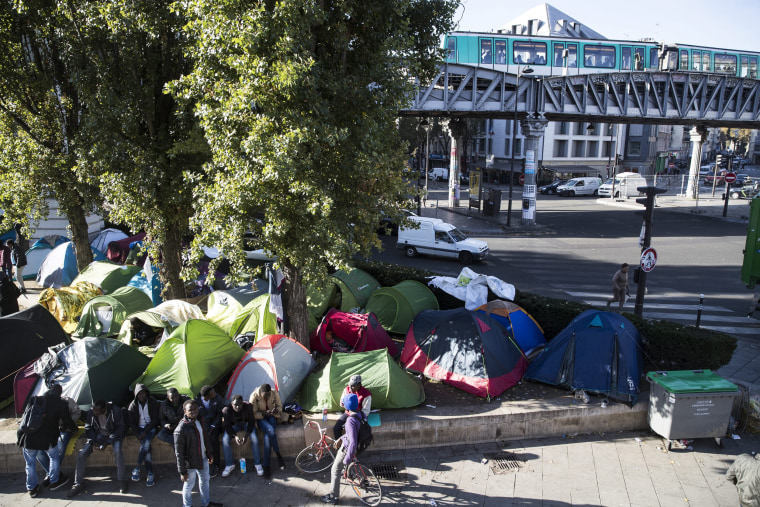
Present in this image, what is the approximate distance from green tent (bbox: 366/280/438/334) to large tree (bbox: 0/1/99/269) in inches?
294

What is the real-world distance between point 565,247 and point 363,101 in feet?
60.0

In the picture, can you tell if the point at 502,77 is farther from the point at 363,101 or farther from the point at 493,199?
the point at 363,101

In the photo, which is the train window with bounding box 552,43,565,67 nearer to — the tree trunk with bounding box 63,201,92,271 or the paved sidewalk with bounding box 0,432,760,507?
the tree trunk with bounding box 63,201,92,271

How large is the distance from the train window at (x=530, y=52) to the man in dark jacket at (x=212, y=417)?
35.9 meters

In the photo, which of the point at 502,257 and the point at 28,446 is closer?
the point at 28,446

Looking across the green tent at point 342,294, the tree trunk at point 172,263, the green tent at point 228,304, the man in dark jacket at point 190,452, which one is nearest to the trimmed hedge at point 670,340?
the green tent at point 342,294

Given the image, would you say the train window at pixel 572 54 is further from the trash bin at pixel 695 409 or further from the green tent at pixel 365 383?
the green tent at pixel 365 383

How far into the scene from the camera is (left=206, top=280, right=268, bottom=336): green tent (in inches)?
462

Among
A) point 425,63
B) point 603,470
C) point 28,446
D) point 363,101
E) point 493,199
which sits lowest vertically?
point 603,470

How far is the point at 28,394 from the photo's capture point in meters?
8.38

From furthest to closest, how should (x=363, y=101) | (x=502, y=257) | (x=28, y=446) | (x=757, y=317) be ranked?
(x=502, y=257), (x=757, y=317), (x=363, y=101), (x=28, y=446)

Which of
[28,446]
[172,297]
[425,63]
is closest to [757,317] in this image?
[425,63]

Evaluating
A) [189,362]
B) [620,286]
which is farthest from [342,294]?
[620,286]

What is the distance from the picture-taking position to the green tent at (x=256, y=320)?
10641mm
